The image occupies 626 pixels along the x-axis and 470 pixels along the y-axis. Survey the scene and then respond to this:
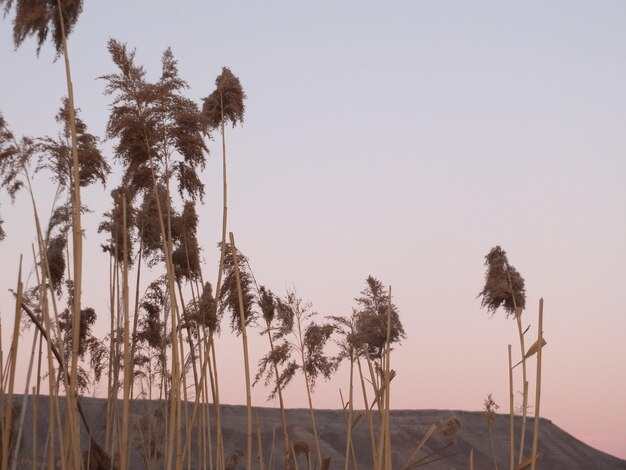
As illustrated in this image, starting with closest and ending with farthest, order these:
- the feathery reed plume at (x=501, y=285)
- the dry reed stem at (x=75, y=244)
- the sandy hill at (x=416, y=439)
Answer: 1. the dry reed stem at (x=75, y=244)
2. the feathery reed plume at (x=501, y=285)
3. the sandy hill at (x=416, y=439)

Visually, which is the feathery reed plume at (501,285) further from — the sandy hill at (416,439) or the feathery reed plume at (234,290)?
Answer: the sandy hill at (416,439)

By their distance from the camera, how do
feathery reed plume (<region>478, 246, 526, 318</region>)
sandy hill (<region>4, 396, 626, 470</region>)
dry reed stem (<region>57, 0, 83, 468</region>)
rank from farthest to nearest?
1. sandy hill (<region>4, 396, 626, 470</region>)
2. feathery reed plume (<region>478, 246, 526, 318</region>)
3. dry reed stem (<region>57, 0, 83, 468</region>)

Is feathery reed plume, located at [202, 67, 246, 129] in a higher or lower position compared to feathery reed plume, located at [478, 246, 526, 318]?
higher

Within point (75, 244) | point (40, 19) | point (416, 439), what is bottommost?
point (416, 439)

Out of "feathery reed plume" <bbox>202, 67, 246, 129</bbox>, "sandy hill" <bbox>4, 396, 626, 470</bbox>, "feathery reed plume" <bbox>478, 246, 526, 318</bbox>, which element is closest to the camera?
"feathery reed plume" <bbox>202, 67, 246, 129</bbox>

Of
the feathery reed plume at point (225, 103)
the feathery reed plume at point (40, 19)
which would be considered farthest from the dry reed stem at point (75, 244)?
the feathery reed plume at point (225, 103)

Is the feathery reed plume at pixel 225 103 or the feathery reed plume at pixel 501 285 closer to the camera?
the feathery reed plume at pixel 225 103

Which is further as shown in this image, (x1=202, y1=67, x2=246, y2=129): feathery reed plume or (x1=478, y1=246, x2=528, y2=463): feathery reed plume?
(x1=478, y1=246, x2=528, y2=463): feathery reed plume

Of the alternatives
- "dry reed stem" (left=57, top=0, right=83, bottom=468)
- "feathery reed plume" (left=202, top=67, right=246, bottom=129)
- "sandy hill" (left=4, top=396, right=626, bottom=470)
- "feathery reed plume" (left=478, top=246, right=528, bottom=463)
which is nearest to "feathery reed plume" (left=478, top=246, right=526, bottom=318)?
"feathery reed plume" (left=478, top=246, right=528, bottom=463)

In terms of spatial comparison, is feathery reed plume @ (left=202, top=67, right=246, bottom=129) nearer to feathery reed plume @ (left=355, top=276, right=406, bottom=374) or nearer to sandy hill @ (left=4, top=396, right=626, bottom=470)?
feathery reed plume @ (left=355, top=276, right=406, bottom=374)

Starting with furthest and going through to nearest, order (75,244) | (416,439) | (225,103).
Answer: (416,439) < (225,103) < (75,244)

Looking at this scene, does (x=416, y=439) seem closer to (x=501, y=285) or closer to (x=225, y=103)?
(x=501, y=285)

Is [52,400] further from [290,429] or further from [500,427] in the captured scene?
[500,427]

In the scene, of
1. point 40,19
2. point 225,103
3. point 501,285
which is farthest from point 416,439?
point 40,19
